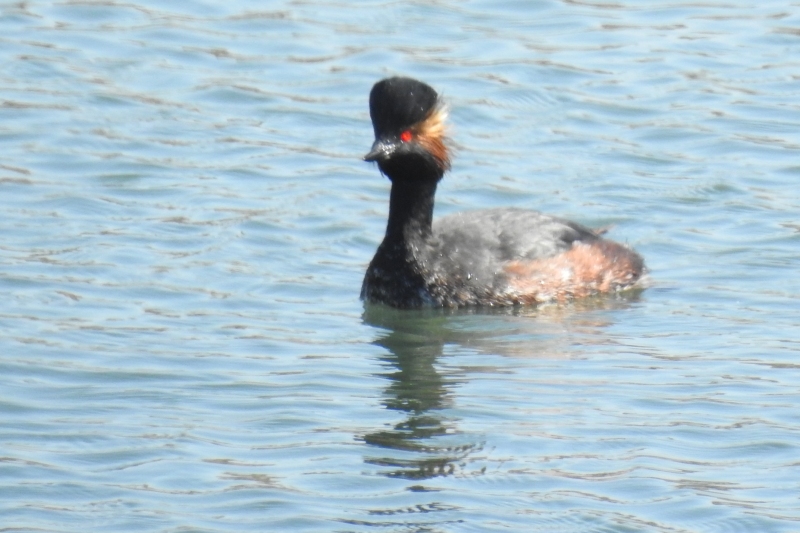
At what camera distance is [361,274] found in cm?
1259

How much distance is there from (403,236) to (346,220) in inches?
68.4

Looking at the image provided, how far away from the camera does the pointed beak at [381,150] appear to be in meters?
11.4

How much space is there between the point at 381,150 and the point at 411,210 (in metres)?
0.73

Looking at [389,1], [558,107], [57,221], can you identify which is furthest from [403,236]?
[389,1]

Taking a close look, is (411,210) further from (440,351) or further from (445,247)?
(440,351)

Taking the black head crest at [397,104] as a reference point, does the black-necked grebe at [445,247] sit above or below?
below

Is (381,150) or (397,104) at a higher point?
(397,104)

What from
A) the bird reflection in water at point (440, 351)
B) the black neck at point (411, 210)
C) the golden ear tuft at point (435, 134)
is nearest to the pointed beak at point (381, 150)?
the golden ear tuft at point (435, 134)

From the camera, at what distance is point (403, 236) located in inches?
474

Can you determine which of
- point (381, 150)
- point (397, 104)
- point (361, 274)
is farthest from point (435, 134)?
point (361, 274)

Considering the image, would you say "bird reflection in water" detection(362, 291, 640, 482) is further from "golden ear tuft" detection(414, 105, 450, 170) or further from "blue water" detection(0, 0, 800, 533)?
"golden ear tuft" detection(414, 105, 450, 170)

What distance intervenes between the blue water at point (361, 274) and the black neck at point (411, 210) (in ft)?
2.01

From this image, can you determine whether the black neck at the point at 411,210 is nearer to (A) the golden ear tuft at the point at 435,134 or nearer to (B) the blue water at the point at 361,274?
(A) the golden ear tuft at the point at 435,134

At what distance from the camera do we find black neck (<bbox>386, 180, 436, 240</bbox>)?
39.6 ft
